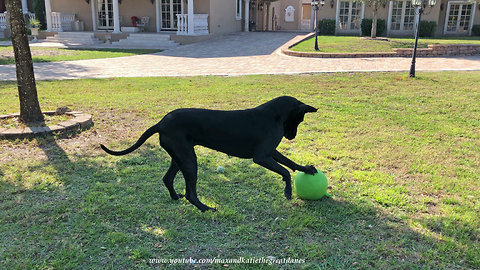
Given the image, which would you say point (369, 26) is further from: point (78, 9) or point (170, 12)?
point (78, 9)

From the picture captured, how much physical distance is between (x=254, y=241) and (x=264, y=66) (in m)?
10.4

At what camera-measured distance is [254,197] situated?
350 centimetres

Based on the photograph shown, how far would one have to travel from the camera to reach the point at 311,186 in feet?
10.9

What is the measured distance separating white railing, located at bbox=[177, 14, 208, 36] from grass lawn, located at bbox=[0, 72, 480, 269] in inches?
583

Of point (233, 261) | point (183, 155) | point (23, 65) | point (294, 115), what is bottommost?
point (233, 261)

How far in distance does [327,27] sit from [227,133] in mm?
25189

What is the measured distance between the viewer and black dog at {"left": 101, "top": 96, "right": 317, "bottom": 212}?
9.58 ft

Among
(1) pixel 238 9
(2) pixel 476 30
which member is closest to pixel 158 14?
(1) pixel 238 9

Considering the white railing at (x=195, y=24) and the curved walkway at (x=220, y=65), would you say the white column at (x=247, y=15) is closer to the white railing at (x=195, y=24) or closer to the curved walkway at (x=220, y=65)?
the white railing at (x=195, y=24)

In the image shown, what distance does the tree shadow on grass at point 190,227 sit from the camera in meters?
2.60

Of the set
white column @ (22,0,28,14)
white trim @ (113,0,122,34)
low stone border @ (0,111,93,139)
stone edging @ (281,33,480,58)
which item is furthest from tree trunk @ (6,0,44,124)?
white column @ (22,0,28,14)

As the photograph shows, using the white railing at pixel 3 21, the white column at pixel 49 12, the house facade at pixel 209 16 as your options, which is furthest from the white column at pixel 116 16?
the white railing at pixel 3 21

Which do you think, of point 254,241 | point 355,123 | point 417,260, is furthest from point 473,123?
point 254,241

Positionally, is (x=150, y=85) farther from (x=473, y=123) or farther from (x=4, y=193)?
(x=473, y=123)
